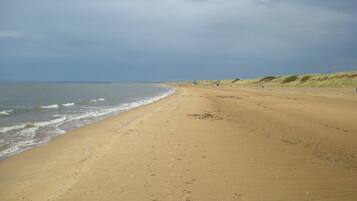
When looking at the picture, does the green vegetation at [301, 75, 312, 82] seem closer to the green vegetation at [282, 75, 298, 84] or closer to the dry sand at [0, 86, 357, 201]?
the green vegetation at [282, 75, 298, 84]

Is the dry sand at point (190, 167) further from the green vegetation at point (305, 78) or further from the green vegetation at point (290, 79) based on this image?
the green vegetation at point (290, 79)

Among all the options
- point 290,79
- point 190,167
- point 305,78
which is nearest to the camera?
point 190,167

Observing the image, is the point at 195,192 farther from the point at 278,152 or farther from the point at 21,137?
the point at 21,137

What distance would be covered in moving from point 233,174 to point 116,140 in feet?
19.4

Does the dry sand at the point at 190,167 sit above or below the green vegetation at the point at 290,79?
below

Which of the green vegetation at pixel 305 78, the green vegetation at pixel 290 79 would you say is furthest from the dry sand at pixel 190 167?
the green vegetation at pixel 290 79

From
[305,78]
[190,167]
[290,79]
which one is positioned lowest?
[190,167]

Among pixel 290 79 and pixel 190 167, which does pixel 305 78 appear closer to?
pixel 290 79

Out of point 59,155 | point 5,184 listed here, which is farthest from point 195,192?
point 59,155

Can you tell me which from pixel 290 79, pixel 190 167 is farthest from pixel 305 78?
pixel 190 167

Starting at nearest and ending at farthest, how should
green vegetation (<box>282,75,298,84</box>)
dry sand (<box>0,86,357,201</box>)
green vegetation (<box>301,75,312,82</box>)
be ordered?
dry sand (<box>0,86,357,201</box>) → green vegetation (<box>301,75,312,82</box>) → green vegetation (<box>282,75,298,84</box>)

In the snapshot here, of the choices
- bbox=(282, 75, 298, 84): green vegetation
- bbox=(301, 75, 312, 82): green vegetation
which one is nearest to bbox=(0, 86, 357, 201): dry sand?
bbox=(301, 75, 312, 82): green vegetation

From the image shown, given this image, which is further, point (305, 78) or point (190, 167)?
point (305, 78)

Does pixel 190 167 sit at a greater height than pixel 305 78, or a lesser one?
lesser
